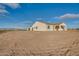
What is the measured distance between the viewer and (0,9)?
1.21 meters

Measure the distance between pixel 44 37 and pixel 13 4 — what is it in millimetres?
394

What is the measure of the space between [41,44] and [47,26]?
6.5 inches

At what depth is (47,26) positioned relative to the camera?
1.22 metres

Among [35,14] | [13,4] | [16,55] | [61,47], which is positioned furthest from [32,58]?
[13,4]

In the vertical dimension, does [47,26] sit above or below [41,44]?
above

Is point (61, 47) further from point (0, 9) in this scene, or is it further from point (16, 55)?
point (0, 9)

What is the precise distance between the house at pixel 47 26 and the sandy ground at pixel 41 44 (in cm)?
4

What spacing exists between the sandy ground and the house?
35 mm

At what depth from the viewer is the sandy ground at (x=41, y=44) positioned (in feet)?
3.92

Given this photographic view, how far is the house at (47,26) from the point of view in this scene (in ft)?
3.94

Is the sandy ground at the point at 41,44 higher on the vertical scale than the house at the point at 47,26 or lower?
lower

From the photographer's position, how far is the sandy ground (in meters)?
1.19

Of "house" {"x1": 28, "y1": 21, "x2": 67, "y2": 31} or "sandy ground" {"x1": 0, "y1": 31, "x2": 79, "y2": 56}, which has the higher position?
"house" {"x1": 28, "y1": 21, "x2": 67, "y2": 31}

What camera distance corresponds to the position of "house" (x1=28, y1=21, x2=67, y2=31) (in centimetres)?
120
